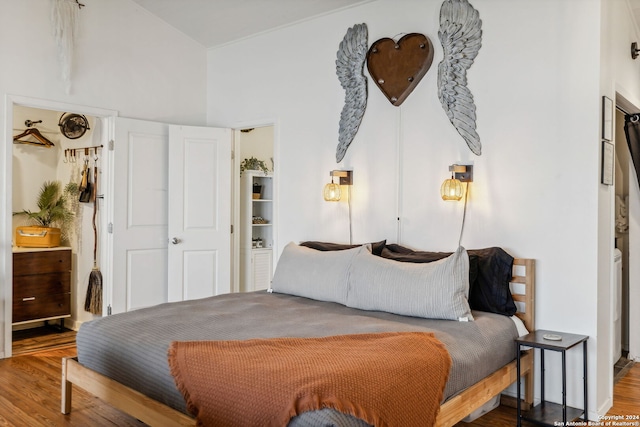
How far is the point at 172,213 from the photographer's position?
4.90 m

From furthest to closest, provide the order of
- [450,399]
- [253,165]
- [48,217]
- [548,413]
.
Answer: [253,165]
[48,217]
[548,413]
[450,399]

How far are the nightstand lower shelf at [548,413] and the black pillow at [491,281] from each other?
22.0 inches

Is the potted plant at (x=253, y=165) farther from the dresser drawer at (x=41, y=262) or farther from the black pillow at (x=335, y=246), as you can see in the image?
the dresser drawer at (x=41, y=262)

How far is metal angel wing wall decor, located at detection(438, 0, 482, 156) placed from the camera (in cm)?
351

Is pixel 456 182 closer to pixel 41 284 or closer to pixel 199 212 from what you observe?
pixel 199 212

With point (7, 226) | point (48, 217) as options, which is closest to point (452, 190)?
point (7, 226)

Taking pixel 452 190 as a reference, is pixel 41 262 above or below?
below

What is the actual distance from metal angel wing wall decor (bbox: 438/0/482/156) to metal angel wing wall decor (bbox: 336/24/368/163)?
68 centimetres

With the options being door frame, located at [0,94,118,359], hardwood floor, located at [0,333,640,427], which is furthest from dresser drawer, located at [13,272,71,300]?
hardwood floor, located at [0,333,640,427]

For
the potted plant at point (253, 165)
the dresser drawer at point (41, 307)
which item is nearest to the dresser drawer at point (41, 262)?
the dresser drawer at point (41, 307)

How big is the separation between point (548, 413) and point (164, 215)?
12.0 ft

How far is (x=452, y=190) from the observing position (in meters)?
3.46

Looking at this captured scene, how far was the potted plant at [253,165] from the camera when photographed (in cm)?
594

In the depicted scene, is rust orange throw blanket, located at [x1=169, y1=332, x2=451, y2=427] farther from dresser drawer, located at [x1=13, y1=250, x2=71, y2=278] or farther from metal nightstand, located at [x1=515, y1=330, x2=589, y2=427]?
dresser drawer, located at [x1=13, y1=250, x2=71, y2=278]
